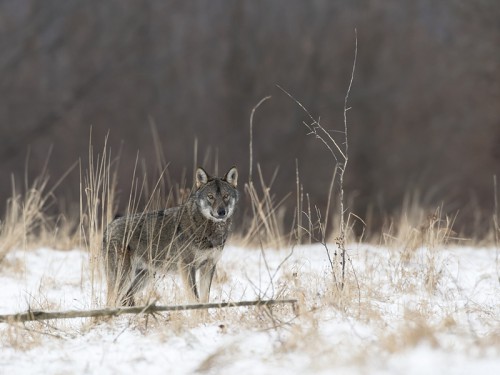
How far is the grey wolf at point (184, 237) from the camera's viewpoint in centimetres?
625

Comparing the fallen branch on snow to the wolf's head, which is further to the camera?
the wolf's head

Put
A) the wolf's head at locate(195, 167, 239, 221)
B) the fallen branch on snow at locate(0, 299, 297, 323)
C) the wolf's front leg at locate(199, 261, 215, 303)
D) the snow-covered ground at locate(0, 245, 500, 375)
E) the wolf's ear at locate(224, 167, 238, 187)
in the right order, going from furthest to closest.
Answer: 1. the wolf's ear at locate(224, 167, 238, 187)
2. the wolf's head at locate(195, 167, 239, 221)
3. the wolf's front leg at locate(199, 261, 215, 303)
4. the fallen branch on snow at locate(0, 299, 297, 323)
5. the snow-covered ground at locate(0, 245, 500, 375)

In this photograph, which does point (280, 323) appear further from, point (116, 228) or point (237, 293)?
point (116, 228)

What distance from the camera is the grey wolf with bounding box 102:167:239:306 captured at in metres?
6.25

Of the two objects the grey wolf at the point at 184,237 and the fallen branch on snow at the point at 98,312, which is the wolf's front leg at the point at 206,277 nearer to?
the grey wolf at the point at 184,237

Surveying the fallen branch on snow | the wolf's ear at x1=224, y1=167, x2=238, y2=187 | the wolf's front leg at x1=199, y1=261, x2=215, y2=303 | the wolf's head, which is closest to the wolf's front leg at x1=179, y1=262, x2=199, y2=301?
the wolf's front leg at x1=199, y1=261, x2=215, y2=303

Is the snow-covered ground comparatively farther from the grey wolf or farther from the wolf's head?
the wolf's head

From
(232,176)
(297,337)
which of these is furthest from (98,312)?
(232,176)

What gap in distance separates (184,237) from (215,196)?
466mm

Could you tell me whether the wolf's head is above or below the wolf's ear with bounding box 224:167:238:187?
below

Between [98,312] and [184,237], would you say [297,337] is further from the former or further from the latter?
[184,237]

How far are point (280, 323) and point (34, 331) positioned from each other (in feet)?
4.97

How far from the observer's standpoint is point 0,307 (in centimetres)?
627

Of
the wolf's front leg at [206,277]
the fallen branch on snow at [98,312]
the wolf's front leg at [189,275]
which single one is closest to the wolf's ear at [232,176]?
the wolf's front leg at [206,277]
